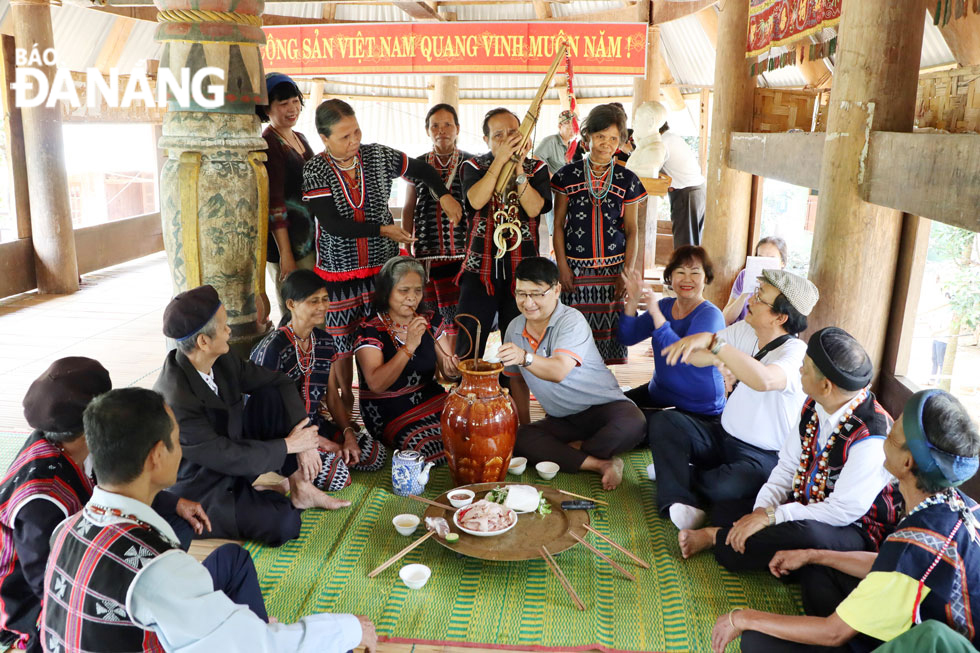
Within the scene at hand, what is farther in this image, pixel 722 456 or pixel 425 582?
pixel 722 456

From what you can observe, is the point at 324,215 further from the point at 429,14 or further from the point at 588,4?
the point at 588,4

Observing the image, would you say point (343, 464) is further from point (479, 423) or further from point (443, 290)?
point (443, 290)

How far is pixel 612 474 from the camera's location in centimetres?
324

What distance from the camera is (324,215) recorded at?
3.44 metres

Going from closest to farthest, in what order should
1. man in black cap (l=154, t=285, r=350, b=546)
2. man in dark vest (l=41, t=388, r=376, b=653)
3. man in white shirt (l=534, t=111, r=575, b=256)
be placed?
man in dark vest (l=41, t=388, r=376, b=653) → man in black cap (l=154, t=285, r=350, b=546) → man in white shirt (l=534, t=111, r=575, b=256)

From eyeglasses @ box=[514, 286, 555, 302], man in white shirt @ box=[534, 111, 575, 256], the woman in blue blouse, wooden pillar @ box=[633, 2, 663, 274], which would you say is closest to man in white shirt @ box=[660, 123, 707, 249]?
wooden pillar @ box=[633, 2, 663, 274]

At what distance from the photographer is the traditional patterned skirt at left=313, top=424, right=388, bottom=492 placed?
10.5 ft

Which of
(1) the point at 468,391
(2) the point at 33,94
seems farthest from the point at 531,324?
(2) the point at 33,94

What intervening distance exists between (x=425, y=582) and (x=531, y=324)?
4.22ft

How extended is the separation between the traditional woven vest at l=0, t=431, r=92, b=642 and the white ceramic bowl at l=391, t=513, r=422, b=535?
1.15 m

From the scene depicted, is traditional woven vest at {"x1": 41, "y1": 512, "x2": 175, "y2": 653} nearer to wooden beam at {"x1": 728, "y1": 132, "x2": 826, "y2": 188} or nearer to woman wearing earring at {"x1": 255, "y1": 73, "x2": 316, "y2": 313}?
woman wearing earring at {"x1": 255, "y1": 73, "x2": 316, "y2": 313}

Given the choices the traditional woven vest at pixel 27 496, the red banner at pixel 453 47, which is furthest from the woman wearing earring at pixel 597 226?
the red banner at pixel 453 47

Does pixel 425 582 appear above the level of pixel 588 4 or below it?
below

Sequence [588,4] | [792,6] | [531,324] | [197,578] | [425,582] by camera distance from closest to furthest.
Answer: [197,578] < [425,582] < [531,324] < [792,6] < [588,4]
